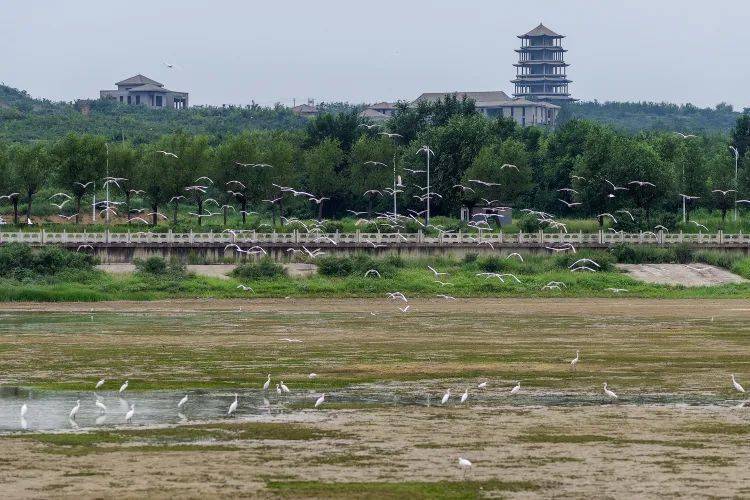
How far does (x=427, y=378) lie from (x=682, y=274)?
162 ft

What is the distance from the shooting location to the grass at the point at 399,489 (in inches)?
1052

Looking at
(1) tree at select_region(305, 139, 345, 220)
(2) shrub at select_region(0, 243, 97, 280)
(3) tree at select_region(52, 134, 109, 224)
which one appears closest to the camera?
(2) shrub at select_region(0, 243, 97, 280)

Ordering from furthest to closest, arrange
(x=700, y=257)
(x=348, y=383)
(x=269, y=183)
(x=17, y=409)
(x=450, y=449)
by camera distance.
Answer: (x=269, y=183) → (x=700, y=257) → (x=348, y=383) → (x=17, y=409) → (x=450, y=449)

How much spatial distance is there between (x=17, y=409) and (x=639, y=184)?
75266 millimetres

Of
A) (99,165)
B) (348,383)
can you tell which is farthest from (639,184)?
(348,383)

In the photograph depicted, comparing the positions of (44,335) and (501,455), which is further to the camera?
(44,335)

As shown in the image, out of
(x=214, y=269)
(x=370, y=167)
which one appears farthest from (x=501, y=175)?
(x=214, y=269)

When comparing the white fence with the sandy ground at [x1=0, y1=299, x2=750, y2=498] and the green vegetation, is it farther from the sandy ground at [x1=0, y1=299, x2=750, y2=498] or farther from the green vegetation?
the sandy ground at [x1=0, y1=299, x2=750, y2=498]

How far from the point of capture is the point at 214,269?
8950 cm

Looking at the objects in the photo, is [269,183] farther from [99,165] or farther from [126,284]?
[126,284]

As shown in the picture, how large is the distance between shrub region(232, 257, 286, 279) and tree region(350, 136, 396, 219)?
31949 mm

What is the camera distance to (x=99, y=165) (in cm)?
10950

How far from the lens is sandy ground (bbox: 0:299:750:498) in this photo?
2834 cm

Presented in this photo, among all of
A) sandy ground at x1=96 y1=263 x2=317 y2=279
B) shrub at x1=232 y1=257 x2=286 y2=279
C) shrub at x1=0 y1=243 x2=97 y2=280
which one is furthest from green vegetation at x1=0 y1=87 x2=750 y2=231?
shrub at x1=232 y1=257 x2=286 y2=279
